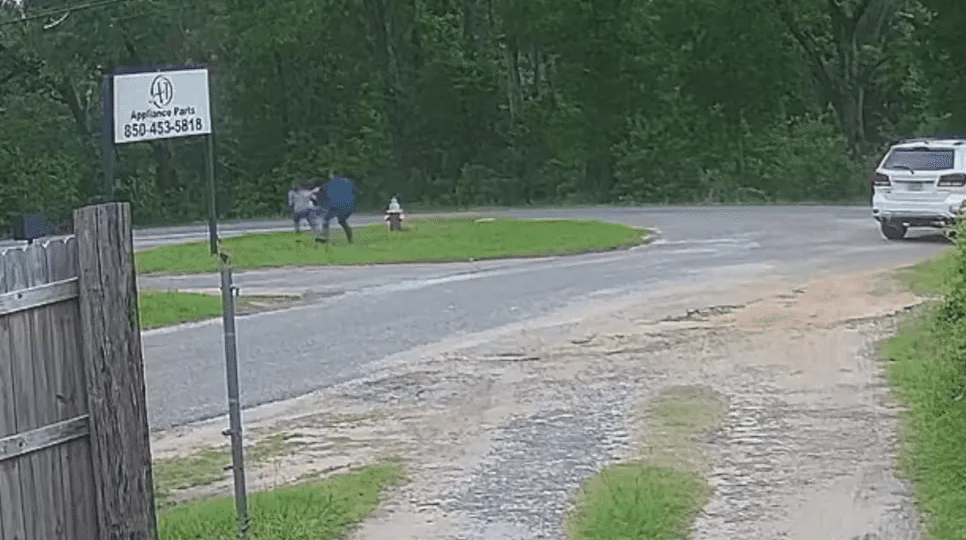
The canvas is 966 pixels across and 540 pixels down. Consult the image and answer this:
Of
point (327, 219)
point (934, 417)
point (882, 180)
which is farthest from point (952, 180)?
point (934, 417)

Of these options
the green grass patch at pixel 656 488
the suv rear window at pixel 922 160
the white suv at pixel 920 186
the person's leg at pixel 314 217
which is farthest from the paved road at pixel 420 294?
the person's leg at pixel 314 217

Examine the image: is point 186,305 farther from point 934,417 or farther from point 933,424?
point 933,424

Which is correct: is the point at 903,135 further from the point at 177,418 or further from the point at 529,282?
the point at 177,418

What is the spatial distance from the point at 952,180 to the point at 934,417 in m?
15.7

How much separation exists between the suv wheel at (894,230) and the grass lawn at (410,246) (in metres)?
4.52

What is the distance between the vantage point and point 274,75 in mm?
55781

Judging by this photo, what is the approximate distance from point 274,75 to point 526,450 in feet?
156

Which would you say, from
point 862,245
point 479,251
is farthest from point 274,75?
point 862,245

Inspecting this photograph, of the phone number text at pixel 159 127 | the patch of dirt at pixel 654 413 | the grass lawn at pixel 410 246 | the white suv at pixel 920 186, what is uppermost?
the phone number text at pixel 159 127

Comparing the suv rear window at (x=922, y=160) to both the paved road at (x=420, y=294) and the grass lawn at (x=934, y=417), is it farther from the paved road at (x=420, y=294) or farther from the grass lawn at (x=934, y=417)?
the grass lawn at (x=934, y=417)

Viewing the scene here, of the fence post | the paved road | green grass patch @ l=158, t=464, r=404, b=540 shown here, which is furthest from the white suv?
the fence post

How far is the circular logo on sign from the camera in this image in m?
17.9

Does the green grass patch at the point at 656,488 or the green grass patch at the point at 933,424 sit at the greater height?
the green grass patch at the point at 933,424

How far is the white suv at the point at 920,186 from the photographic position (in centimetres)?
2430
